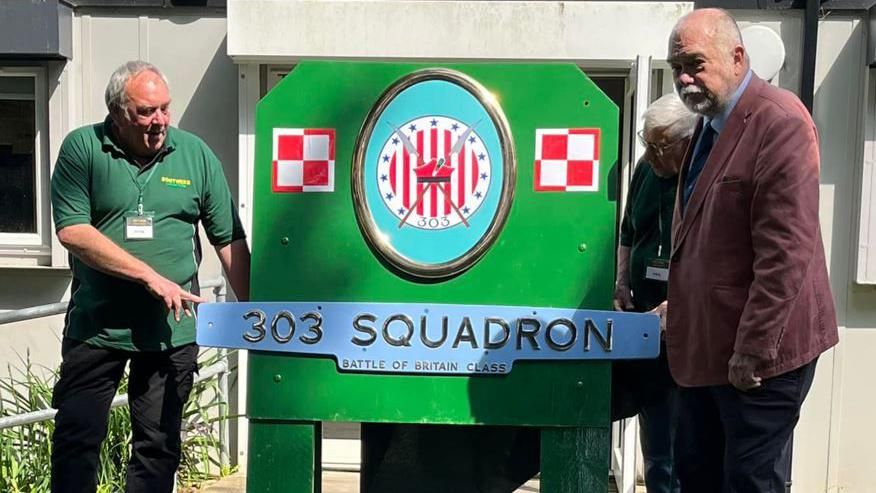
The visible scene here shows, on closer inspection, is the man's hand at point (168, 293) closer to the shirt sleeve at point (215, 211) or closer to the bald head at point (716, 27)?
the shirt sleeve at point (215, 211)

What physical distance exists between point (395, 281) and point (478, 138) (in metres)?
0.40

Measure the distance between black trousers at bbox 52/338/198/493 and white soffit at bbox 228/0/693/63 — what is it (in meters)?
1.72

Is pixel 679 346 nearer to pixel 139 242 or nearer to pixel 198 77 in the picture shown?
pixel 139 242

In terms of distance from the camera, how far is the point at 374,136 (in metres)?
2.19

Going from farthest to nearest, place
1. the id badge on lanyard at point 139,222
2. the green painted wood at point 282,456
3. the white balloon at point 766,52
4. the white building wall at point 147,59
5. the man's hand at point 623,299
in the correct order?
the white building wall at point 147,59
the white balloon at point 766,52
the man's hand at point 623,299
the id badge on lanyard at point 139,222
the green painted wood at point 282,456

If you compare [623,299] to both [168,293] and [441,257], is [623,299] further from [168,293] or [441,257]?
[168,293]

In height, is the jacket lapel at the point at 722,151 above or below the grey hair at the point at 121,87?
below

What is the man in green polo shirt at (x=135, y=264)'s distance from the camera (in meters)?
2.58

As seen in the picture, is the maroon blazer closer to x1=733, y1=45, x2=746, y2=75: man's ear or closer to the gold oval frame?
x1=733, y1=45, x2=746, y2=75: man's ear

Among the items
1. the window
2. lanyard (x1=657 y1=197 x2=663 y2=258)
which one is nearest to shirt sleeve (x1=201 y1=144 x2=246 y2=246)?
lanyard (x1=657 y1=197 x2=663 y2=258)

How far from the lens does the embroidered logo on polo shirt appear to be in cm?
269

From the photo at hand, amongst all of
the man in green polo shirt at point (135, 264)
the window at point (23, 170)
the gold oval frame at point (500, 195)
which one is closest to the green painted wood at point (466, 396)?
the gold oval frame at point (500, 195)

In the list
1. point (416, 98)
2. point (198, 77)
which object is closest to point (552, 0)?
point (198, 77)

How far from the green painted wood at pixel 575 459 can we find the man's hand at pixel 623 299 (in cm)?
76
